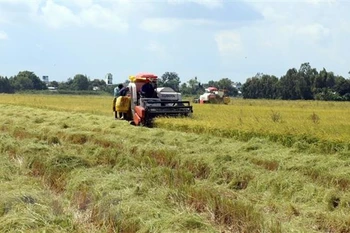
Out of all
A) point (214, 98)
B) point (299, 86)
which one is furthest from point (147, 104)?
point (299, 86)

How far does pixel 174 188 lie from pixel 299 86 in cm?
5779

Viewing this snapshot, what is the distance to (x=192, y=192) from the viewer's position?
20.4 ft

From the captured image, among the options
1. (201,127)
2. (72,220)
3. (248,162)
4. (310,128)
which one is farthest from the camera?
(201,127)

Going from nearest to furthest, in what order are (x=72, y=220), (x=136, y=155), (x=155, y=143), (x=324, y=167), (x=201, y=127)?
(x=72, y=220) < (x=324, y=167) < (x=136, y=155) < (x=155, y=143) < (x=201, y=127)

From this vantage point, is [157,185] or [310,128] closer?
[157,185]

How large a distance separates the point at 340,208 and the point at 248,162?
9.44 ft

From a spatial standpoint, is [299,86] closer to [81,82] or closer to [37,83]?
[81,82]

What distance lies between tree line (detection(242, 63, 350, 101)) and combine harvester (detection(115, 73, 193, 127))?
4292 cm

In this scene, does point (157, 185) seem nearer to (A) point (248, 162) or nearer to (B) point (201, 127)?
(A) point (248, 162)

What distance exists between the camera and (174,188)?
647 centimetres

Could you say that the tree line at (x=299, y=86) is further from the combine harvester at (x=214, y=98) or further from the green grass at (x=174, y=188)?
the green grass at (x=174, y=188)

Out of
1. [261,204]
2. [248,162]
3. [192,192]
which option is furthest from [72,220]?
[248,162]

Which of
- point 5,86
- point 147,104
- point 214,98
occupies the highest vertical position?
point 147,104

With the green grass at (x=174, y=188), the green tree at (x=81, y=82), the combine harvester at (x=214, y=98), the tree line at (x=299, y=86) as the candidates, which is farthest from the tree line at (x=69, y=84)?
the green grass at (x=174, y=188)
